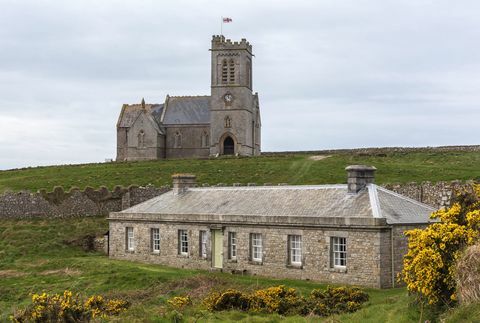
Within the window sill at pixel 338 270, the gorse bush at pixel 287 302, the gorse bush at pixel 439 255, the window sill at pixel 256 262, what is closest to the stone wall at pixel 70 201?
the window sill at pixel 256 262

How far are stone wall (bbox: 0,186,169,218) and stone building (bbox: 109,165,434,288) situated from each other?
30.5 ft

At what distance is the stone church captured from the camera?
269 feet

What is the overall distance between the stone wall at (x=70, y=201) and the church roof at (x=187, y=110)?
121ft

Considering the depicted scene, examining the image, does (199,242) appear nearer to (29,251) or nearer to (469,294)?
(29,251)

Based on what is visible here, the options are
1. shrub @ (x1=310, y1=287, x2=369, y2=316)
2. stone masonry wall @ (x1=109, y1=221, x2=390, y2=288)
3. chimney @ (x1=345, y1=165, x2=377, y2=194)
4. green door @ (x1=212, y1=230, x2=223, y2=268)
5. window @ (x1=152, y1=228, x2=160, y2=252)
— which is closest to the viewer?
shrub @ (x1=310, y1=287, x2=369, y2=316)

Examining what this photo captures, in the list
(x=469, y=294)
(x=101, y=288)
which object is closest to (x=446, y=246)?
(x=469, y=294)

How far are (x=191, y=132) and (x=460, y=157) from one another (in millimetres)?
35375

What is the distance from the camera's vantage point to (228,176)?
198ft

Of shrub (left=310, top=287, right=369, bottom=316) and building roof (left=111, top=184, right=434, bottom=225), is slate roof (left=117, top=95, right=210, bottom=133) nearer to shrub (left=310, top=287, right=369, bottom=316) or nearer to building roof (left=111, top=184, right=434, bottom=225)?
building roof (left=111, top=184, right=434, bottom=225)

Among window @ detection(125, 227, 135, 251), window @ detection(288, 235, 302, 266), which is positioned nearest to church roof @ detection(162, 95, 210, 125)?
window @ detection(125, 227, 135, 251)

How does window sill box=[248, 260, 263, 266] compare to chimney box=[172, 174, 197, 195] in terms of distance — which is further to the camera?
chimney box=[172, 174, 197, 195]

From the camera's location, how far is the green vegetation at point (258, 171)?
5478 centimetres

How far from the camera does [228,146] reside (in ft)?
273

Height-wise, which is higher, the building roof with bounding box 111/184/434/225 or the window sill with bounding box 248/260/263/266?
the building roof with bounding box 111/184/434/225
